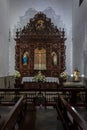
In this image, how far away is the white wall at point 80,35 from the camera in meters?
14.8

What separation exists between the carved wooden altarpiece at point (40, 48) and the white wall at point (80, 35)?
85 cm

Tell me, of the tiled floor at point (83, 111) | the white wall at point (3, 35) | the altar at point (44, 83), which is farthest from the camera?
the altar at point (44, 83)

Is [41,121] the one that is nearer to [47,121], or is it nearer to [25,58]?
[47,121]

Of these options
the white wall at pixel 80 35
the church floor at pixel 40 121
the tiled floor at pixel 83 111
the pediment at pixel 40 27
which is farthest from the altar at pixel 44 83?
the church floor at pixel 40 121

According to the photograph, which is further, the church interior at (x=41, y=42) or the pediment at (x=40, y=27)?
the pediment at (x=40, y=27)

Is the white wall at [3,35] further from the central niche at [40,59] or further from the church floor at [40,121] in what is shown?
the church floor at [40,121]

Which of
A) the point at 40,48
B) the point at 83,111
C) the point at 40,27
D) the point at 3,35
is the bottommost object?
the point at 83,111

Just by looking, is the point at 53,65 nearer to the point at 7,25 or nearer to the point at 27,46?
the point at 27,46

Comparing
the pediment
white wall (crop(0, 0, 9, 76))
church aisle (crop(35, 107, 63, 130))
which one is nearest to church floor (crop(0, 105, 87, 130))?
church aisle (crop(35, 107, 63, 130))

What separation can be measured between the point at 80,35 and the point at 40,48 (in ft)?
10.8

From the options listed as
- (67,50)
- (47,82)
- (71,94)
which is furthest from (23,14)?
(71,94)

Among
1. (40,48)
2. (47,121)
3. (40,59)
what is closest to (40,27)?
(40,48)

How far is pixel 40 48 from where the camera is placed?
1853 cm

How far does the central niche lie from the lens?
18609 millimetres
